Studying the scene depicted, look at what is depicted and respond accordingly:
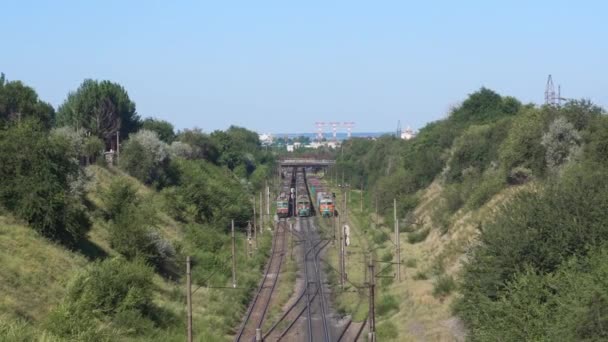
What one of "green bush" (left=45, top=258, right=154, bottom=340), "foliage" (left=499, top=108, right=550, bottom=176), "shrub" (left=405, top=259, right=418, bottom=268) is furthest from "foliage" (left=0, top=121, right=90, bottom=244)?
"foliage" (left=499, top=108, right=550, bottom=176)

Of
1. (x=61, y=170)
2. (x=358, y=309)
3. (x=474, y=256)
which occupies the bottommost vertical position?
(x=358, y=309)

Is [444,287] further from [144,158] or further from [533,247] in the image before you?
[144,158]

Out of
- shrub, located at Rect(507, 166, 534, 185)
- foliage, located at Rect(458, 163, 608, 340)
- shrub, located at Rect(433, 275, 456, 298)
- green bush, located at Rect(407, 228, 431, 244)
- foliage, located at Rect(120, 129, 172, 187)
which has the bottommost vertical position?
shrub, located at Rect(433, 275, 456, 298)

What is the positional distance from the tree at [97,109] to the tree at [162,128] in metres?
19.5

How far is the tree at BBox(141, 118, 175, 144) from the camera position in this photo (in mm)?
105912

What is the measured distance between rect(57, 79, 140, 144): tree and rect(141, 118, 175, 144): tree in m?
Answer: 19.5

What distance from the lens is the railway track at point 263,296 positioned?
119ft

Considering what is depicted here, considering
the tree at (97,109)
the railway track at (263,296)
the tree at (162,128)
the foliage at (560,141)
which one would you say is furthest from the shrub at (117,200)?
the tree at (162,128)

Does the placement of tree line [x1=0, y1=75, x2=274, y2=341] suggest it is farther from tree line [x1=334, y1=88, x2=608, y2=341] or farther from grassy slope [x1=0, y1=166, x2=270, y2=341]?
tree line [x1=334, y1=88, x2=608, y2=341]

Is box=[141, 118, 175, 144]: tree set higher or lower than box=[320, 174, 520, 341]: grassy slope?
higher

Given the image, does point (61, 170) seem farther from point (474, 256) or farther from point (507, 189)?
point (507, 189)

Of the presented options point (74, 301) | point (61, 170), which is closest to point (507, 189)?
point (61, 170)

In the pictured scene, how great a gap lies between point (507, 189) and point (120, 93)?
142 feet

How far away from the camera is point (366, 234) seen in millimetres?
73375
